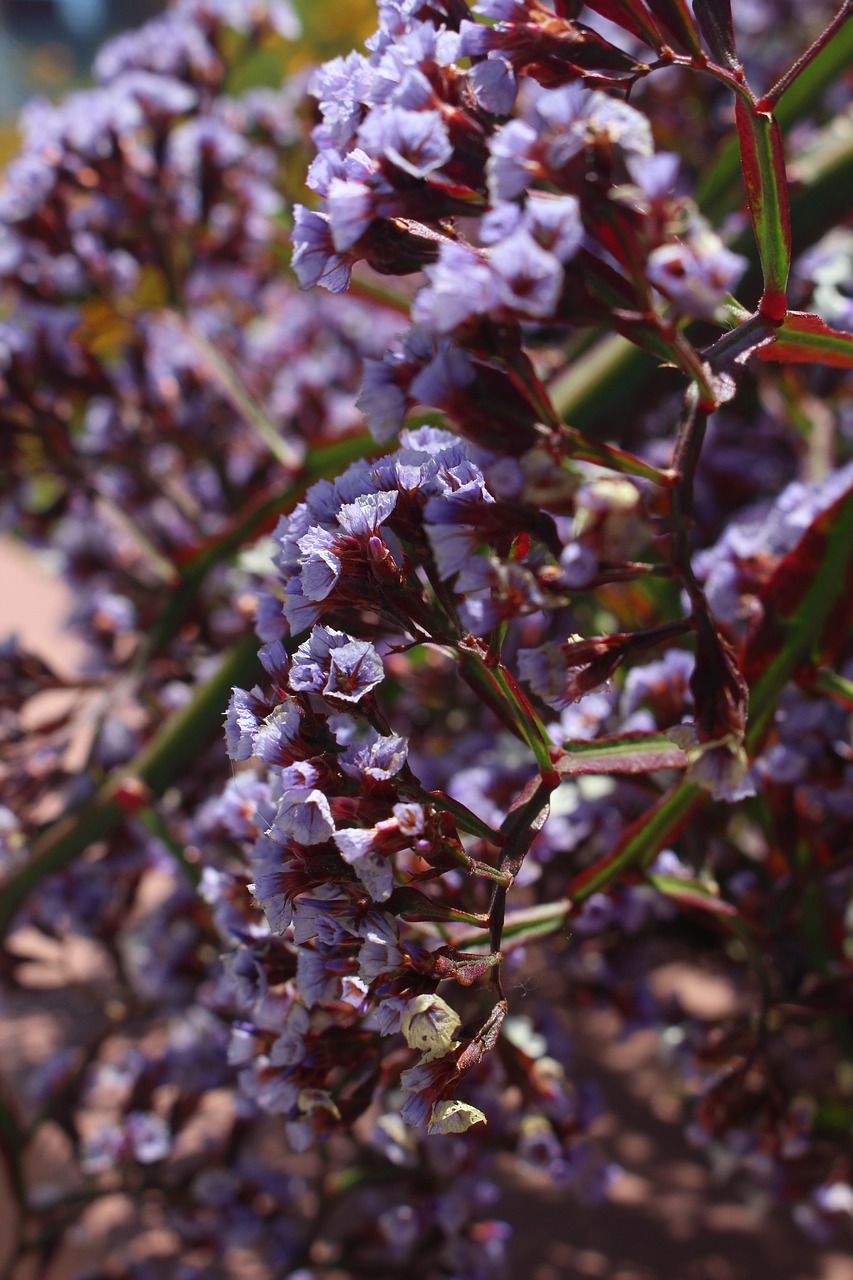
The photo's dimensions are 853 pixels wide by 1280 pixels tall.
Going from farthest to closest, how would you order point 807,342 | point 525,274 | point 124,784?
point 124,784
point 807,342
point 525,274

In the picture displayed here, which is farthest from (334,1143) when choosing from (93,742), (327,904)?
(327,904)

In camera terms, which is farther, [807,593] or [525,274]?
[807,593]

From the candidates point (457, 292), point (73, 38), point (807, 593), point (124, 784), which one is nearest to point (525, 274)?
point (457, 292)

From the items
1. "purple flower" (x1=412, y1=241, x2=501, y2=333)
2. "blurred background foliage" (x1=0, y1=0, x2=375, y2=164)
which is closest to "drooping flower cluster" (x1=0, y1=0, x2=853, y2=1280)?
"purple flower" (x1=412, y1=241, x2=501, y2=333)

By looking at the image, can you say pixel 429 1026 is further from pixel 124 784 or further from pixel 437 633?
pixel 124 784

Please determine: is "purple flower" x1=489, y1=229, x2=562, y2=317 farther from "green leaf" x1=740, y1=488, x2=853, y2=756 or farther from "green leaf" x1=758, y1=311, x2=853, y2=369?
"green leaf" x1=740, y1=488, x2=853, y2=756

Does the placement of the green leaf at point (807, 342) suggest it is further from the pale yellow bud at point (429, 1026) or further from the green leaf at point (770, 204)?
the pale yellow bud at point (429, 1026)

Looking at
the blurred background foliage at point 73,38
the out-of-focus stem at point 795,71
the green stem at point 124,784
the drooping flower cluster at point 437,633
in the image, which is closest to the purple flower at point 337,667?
the drooping flower cluster at point 437,633
